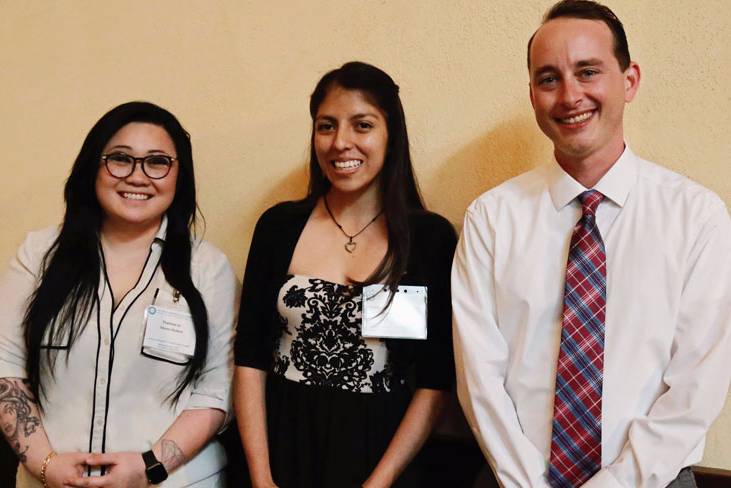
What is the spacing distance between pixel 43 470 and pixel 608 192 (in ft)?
5.41

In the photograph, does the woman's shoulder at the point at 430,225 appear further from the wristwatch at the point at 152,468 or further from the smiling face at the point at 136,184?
the wristwatch at the point at 152,468

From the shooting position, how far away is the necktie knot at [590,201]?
1577mm

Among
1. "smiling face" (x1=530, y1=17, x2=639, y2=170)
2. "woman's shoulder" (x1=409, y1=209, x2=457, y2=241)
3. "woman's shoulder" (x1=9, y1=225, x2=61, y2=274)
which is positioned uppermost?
"smiling face" (x1=530, y1=17, x2=639, y2=170)

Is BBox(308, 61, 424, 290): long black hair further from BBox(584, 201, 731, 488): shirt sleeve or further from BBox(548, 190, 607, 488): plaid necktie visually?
BBox(584, 201, 731, 488): shirt sleeve

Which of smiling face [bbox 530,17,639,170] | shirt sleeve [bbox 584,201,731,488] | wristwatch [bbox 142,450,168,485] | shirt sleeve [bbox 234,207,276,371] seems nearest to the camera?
shirt sleeve [bbox 584,201,731,488]

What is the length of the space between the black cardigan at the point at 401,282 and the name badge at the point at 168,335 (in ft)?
0.48

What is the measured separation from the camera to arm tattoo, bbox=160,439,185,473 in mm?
1831

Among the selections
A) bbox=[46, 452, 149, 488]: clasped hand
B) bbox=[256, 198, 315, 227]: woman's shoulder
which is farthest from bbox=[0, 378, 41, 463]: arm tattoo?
bbox=[256, 198, 315, 227]: woman's shoulder

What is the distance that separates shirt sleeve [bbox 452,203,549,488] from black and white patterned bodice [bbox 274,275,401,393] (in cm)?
25

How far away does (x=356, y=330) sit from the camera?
1.79 m

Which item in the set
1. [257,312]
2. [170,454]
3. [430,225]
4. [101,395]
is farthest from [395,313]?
[101,395]

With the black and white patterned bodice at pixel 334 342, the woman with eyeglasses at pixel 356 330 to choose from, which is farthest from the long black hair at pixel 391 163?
the black and white patterned bodice at pixel 334 342

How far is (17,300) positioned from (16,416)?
1.07ft

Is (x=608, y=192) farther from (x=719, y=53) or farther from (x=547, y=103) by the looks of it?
(x=719, y=53)
